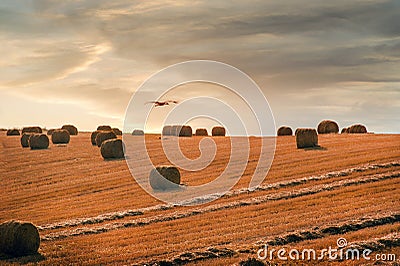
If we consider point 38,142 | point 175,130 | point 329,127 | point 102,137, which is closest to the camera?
point 329,127

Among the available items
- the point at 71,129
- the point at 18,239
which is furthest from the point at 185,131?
the point at 18,239

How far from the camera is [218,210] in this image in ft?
91.9

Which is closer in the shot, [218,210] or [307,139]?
[218,210]

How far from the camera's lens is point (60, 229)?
26328 mm

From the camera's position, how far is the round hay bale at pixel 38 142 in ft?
197

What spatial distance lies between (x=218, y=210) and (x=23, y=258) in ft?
33.3

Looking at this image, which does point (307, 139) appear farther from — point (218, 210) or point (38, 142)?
point (38, 142)

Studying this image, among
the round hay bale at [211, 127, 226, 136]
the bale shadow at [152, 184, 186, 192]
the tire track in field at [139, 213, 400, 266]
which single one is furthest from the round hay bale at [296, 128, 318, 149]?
the tire track in field at [139, 213, 400, 266]

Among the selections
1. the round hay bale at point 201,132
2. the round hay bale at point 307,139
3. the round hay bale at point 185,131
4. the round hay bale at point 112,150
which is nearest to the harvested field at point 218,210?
the round hay bale at point 307,139

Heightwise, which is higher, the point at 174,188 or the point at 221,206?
the point at 174,188

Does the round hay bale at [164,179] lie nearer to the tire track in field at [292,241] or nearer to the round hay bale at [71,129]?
the tire track in field at [292,241]

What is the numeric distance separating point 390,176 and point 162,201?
504 inches

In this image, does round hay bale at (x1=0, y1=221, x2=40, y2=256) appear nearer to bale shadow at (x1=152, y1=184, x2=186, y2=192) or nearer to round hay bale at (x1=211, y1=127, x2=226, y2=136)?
bale shadow at (x1=152, y1=184, x2=186, y2=192)

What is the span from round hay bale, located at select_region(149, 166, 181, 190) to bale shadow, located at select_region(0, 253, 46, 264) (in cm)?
1417
